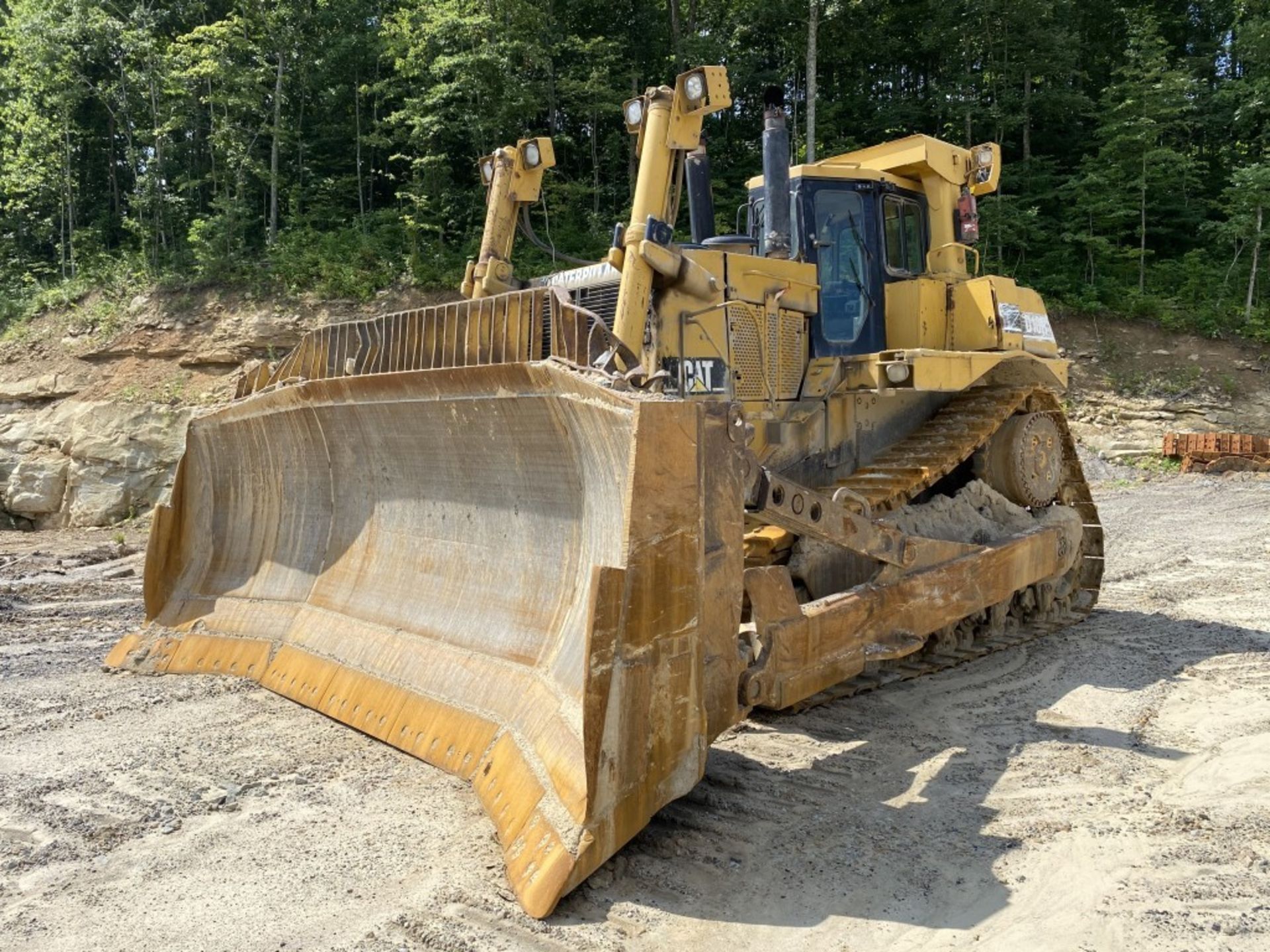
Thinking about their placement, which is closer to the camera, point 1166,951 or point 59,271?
point 1166,951

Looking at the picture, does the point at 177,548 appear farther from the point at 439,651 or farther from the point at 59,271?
the point at 59,271

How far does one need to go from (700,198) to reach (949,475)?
2.62 meters

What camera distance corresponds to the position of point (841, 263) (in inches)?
238

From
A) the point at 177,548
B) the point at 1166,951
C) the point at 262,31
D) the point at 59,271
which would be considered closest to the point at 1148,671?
the point at 1166,951

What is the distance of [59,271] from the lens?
24.1 metres

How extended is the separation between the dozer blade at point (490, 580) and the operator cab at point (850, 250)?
8.30 feet

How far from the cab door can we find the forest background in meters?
15.4

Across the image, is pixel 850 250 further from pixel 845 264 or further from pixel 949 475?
pixel 949 475

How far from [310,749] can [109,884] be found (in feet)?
4.03

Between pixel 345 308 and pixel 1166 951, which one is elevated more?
pixel 345 308

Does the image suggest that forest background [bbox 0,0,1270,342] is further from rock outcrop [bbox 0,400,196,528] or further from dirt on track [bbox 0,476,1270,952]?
dirt on track [bbox 0,476,1270,952]

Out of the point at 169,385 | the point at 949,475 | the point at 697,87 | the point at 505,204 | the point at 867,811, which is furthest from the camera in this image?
the point at 169,385

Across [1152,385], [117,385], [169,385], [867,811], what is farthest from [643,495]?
[1152,385]

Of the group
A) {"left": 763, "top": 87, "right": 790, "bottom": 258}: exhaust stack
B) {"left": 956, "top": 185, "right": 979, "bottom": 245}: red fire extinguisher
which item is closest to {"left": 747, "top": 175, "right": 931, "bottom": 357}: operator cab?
{"left": 763, "top": 87, "right": 790, "bottom": 258}: exhaust stack
